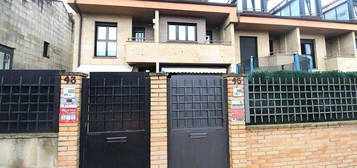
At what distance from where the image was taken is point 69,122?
9.50ft

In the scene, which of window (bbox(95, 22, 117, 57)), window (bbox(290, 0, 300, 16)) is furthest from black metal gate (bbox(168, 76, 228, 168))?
window (bbox(290, 0, 300, 16))

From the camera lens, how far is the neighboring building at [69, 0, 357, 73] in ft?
28.6

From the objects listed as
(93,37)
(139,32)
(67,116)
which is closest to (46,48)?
(93,37)

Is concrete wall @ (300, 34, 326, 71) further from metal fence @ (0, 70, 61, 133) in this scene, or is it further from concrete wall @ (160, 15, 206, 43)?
metal fence @ (0, 70, 61, 133)

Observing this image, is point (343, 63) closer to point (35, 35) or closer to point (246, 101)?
point (246, 101)

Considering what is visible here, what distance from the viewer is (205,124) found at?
3275 mm

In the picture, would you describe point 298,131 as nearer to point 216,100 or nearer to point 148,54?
point 216,100

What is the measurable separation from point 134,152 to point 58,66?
12.0 meters

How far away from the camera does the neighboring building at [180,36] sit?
870cm

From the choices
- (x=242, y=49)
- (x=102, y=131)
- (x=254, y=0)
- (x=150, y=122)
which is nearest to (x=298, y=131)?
(x=150, y=122)

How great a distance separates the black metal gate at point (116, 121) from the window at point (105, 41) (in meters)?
6.92

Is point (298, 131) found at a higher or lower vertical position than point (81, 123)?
lower

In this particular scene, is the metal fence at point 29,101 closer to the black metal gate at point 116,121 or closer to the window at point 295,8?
the black metal gate at point 116,121

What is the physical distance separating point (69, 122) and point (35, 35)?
9.92 m
